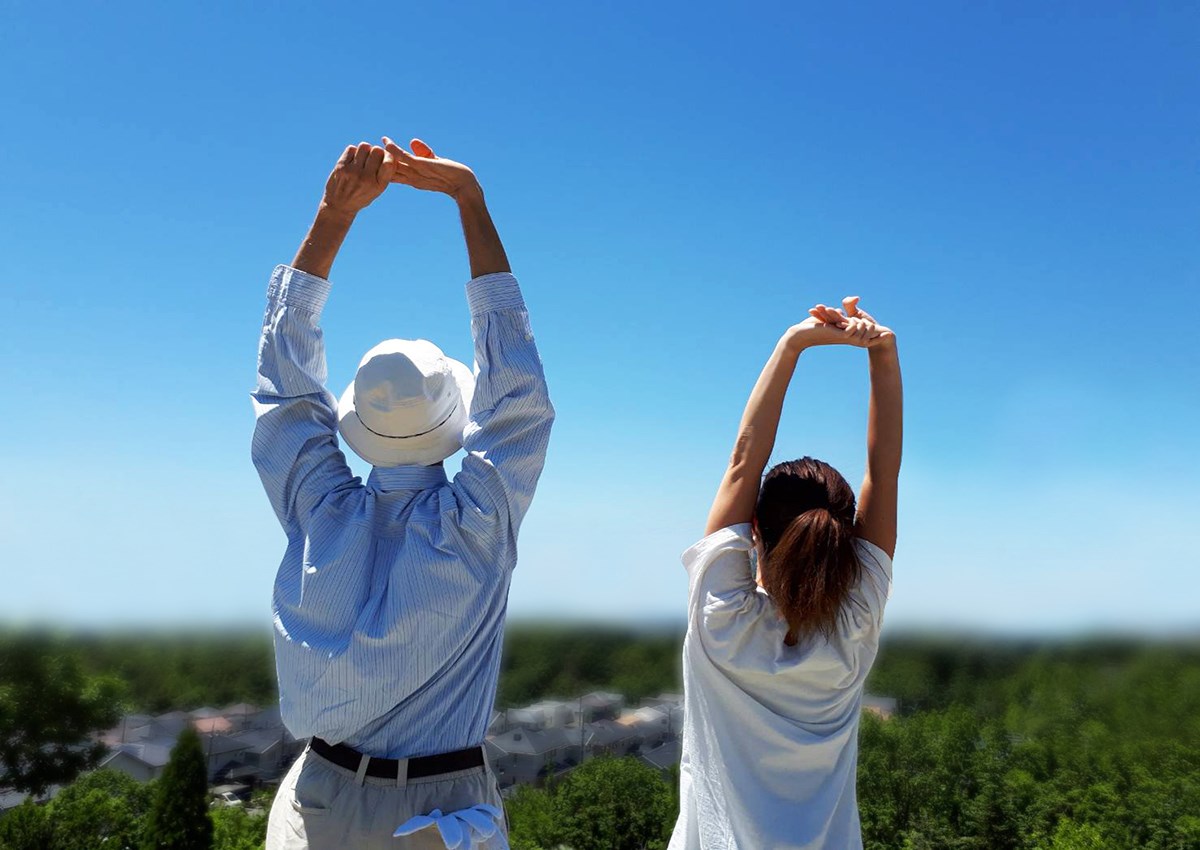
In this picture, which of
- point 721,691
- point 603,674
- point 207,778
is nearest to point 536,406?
point 721,691

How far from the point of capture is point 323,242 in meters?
1.59

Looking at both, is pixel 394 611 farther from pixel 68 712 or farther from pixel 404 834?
pixel 68 712

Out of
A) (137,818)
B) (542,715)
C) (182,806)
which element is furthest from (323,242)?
(137,818)

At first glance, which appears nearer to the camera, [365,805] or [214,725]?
[365,805]

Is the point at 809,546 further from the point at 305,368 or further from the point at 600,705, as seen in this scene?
the point at 600,705

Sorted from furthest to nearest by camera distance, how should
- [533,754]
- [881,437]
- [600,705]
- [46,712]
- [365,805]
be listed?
[46,712] < [533,754] < [600,705] < [881,437] < [365,805]

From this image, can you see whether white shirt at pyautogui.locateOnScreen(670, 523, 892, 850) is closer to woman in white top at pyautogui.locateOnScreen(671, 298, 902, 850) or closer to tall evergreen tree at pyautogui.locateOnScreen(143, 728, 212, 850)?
woman in white top at pyautogui.locateOnScreen(671, 298, 902, 850)

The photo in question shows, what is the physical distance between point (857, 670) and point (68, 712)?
1385 cm

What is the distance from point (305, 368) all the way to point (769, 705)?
1.01 meters

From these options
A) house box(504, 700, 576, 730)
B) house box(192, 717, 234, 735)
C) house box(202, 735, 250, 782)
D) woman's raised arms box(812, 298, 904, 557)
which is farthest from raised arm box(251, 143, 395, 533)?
house box(192, 717, 234, 735)

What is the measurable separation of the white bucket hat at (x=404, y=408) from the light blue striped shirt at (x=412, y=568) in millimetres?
42

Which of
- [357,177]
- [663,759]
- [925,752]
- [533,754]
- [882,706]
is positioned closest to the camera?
[357,177]

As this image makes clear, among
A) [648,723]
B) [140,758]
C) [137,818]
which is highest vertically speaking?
[648,723]

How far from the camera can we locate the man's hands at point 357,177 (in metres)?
1.57
